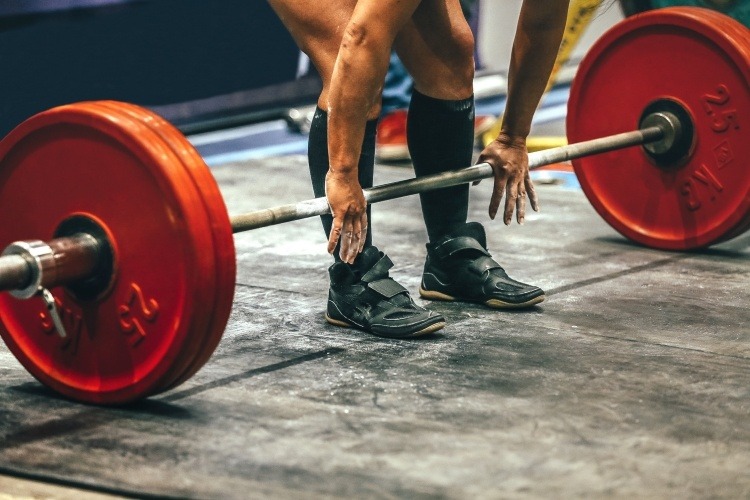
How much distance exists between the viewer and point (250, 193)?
12.0ft

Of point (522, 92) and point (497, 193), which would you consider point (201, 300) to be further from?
point (522, 92)

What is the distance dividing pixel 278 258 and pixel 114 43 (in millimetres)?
1737

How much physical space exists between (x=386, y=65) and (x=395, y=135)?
2.40m

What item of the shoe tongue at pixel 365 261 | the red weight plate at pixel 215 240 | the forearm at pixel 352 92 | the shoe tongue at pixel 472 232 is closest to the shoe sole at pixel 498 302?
the shoe tongue at pixel 472 232

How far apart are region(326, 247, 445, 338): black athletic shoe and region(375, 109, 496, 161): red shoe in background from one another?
1.83m

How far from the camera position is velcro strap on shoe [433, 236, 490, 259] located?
2.36m

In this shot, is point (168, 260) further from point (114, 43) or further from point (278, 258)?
point (114, 43)

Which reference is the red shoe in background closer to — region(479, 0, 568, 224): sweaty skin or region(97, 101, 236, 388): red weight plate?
region(479, 0, 568, 224): sweaty skin

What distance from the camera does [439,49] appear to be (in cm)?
221

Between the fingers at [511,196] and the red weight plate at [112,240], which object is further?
the fingers at [511,196]

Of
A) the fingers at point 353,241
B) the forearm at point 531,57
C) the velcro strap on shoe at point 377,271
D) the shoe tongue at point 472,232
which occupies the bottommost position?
the velcro strap on shoe at point 377,271

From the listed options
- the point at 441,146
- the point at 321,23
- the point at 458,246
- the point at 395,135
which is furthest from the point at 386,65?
the point at 395,135

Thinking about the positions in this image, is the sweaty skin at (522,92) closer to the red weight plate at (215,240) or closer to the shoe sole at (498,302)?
the shoe sole at (498,302)

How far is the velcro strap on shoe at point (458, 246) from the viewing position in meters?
2.36
